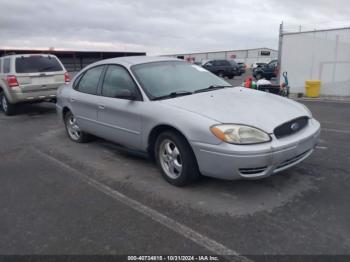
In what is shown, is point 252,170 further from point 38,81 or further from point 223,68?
point 223,68

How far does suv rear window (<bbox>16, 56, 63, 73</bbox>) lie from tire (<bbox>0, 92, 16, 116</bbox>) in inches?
46.3

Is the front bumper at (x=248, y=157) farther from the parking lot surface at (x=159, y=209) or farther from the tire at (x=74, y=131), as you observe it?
the tire at (x=74, y=131)

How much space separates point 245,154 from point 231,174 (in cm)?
29

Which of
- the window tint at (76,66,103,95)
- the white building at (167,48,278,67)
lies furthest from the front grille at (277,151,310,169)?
the white building at (167,48,278,67)

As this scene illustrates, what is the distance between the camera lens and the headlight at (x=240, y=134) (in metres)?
3.42

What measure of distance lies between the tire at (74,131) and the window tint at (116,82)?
53.5 inches

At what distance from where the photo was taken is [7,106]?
9.95 meters

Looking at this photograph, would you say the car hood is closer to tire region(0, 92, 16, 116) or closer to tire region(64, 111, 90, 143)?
tire region(64, 111, 90, 143)

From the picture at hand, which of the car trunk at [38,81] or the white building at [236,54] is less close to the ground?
the white building at [236,54]

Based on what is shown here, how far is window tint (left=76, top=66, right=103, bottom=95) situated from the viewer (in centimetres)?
541

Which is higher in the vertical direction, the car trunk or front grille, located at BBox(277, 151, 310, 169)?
the car trunk

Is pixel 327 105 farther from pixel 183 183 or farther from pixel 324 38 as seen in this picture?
pixel 183 183

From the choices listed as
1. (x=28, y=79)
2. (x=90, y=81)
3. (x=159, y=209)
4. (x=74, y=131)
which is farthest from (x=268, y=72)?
(x=159, y=209)

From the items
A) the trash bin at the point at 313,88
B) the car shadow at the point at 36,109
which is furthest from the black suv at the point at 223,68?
the car shadow at the point at 36,109
